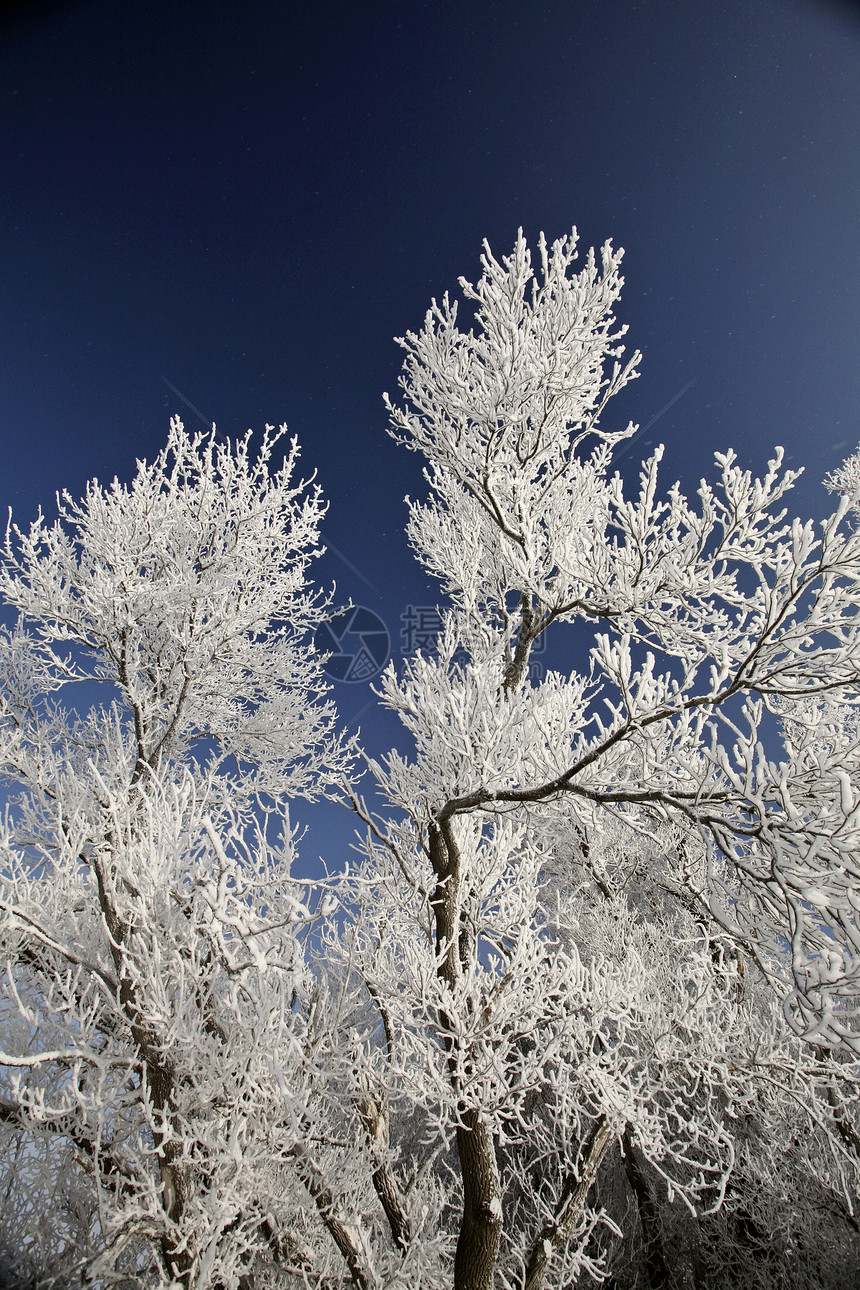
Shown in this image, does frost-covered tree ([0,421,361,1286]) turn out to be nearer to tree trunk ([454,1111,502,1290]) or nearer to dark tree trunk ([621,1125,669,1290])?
tree trunk ([454,1111,502,1290])

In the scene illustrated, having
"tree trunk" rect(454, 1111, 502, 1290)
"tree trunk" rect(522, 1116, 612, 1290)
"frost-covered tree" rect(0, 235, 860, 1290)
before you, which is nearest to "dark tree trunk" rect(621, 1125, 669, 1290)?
"frost-covered tree" rect(0, 235, 860, 1290)

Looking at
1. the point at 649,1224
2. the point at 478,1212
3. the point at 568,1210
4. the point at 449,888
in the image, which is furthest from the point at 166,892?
the point at 649,1224

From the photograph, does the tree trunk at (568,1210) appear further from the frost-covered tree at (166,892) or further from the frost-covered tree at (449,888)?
the frost-covered tree at (166,892)

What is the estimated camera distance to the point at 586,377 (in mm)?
4625

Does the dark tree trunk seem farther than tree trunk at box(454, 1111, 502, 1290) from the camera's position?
Yes

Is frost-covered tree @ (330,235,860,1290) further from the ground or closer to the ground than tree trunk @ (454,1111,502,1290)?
further from the ground

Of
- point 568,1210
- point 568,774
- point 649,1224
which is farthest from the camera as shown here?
point 649,1224

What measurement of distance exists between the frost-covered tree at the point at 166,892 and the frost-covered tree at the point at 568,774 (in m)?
0.93

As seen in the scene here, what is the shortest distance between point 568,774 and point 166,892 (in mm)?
2851

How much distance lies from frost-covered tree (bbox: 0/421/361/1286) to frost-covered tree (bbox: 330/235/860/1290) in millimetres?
929

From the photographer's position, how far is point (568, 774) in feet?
11.3

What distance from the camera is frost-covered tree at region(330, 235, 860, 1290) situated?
2590 mm

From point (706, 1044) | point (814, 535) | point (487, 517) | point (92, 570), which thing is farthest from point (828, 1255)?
point (92, 570)

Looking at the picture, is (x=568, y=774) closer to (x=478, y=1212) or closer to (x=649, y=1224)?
(x=478, y=1212)
